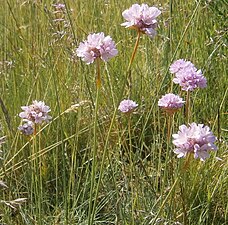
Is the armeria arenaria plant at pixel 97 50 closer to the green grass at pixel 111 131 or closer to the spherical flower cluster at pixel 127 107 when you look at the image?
the green grass at pixel 111 131

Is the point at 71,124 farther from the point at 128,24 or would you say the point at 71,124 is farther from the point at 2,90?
the point at 128,24

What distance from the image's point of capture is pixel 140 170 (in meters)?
1.67

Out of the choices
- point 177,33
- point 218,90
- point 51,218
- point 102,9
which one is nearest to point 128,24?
point 51,218

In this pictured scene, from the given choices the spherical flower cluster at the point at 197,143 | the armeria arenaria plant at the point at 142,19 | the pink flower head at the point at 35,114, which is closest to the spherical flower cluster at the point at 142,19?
the armeria arenaria plant at the point at 142,19

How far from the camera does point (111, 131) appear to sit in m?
1.77

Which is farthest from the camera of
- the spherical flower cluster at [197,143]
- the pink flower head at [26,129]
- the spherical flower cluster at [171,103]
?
the pink flower head at [26,129]

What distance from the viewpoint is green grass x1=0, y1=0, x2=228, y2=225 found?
1.33 meters

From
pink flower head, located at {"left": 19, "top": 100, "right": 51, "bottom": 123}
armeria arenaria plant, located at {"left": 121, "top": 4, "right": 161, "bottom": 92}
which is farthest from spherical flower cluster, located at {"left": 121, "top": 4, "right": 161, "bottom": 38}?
pink flower head, located at {"left": 19, "top": 100, "right": 51, "bottom": 123}

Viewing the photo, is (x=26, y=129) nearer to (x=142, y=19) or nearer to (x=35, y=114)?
(x=35, y=114)

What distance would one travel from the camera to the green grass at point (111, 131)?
4.36ft

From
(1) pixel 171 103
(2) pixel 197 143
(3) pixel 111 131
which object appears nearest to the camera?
(2) pixel 197 143

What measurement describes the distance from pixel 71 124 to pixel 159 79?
0.44 meters

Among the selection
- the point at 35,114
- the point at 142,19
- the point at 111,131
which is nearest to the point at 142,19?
the point at 142,19

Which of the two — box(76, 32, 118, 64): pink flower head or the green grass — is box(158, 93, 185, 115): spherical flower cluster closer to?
the green grass
